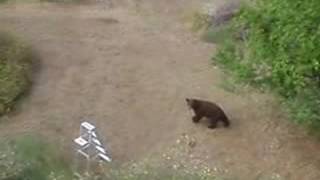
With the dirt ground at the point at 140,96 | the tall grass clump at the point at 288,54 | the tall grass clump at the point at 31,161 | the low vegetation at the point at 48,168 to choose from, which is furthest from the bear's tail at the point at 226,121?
the tall grass clump at the point at 31,161

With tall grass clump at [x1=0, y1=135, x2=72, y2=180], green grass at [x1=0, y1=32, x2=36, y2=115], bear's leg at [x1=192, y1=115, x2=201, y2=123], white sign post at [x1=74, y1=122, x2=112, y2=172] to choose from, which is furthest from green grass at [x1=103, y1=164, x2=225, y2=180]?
green grass at [x1=0, y1=32, x2=36, y2=115]

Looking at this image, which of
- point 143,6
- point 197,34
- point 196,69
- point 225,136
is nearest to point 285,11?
point 225,136

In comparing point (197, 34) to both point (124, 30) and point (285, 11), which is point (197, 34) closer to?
point (124, 30)

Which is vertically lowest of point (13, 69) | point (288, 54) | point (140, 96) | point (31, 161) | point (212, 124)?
point (140, 96)

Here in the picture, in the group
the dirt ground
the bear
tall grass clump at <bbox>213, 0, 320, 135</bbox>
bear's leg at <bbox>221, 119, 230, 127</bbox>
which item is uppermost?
tall grass clump at <bbox>213, 0, 320, 135</bbox>

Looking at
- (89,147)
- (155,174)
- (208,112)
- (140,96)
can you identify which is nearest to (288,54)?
(208,112)

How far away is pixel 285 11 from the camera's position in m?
11.7

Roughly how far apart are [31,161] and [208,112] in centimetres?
375

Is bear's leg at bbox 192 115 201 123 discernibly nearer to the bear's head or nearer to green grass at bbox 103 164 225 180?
the bear's head

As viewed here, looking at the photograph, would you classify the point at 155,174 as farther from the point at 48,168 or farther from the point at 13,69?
the point at 13,69

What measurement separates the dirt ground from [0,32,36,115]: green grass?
23 cm

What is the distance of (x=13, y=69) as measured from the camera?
1527cm

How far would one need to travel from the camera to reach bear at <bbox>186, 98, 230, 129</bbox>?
13830 mm

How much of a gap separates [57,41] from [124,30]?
1.70 metres
